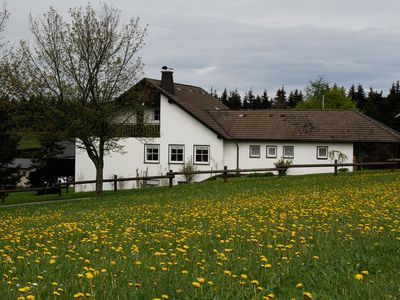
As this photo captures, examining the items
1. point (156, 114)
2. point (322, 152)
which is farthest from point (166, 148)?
point (322, 152)

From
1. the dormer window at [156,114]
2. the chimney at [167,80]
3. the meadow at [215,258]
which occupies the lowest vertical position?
the meadow at [215,258]

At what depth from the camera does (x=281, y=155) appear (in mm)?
44375

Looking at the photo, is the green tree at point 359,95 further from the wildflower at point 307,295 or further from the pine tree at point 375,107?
the wildflower at point 307,295

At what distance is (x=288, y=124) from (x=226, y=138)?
5.38 m

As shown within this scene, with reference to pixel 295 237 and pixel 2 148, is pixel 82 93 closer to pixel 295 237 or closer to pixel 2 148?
pixel 2 148

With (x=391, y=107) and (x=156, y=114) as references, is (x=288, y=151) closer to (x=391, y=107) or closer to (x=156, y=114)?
(x=156, y=114)

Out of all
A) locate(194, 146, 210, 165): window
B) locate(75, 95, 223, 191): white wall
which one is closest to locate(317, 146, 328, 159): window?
locate(75, 95, 223, 191): white wall

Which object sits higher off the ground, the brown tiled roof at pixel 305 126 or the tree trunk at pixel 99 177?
the brown tiled roof at pixel 305 126

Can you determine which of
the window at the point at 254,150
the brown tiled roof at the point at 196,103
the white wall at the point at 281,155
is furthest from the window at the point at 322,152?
the brown tiled roof at the point at 196,103

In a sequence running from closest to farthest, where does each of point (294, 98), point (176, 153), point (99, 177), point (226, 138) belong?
point (99, 177) → point (226, 138) → point (176, 153) → point (294, 98)

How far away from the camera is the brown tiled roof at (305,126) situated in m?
42.7

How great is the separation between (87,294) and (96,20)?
25071 mm

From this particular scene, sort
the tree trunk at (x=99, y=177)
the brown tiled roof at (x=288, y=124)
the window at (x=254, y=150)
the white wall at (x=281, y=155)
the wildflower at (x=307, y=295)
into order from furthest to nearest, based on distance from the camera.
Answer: the window at (x=254, y=150) < the white wall at (x=281, y=155) < the brown tiled roof at (x=288, y=124) < the tree trunk at (x=99, y=177) < the wildflower at (x=307, y=295)

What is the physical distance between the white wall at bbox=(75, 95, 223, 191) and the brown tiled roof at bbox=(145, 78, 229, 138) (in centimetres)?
64
